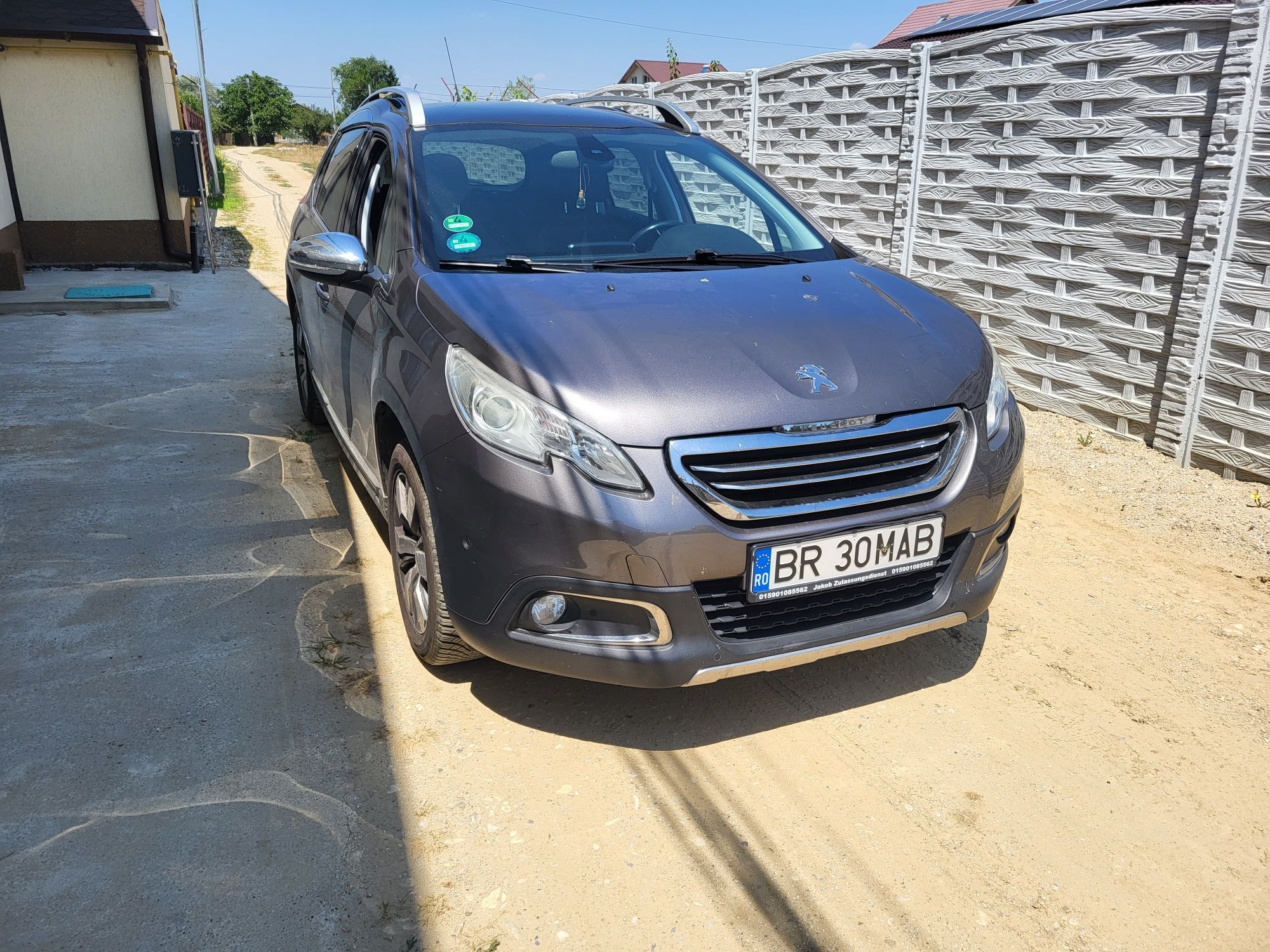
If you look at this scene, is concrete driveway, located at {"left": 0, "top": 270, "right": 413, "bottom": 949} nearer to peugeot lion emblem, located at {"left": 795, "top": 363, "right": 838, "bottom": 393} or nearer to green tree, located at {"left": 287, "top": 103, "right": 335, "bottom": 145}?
peugeot lion emblem, located at {"left": 795, "top": 363, "right": 838, "bottom": 393}

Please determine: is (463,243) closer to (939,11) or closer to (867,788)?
(867,788)

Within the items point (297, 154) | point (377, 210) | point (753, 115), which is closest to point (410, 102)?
point (377, 210)

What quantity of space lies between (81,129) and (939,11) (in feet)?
93.7

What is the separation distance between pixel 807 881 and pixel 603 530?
94 centimetres

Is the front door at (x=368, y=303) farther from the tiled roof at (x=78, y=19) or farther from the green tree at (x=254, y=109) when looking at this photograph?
the green tree at (x=254, y=109)

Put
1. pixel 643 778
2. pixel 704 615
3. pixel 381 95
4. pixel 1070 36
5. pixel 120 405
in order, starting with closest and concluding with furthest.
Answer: pixel 704 615 → pixel 643 778 → pixel 381 95 → pixel 1070 36 → pixel 120 405

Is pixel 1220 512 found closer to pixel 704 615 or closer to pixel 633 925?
pixel 704 615

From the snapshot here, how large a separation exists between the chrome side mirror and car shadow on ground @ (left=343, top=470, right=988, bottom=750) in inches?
53.4

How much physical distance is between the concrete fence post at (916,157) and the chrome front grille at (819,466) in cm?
452

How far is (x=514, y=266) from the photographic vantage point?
307 cm

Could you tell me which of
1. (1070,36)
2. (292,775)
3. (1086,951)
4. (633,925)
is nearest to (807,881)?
(633,925)

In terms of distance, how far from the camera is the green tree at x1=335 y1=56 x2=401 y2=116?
245 feet

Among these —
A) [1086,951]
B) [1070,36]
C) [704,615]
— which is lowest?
[1086,951]

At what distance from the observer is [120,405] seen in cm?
586
